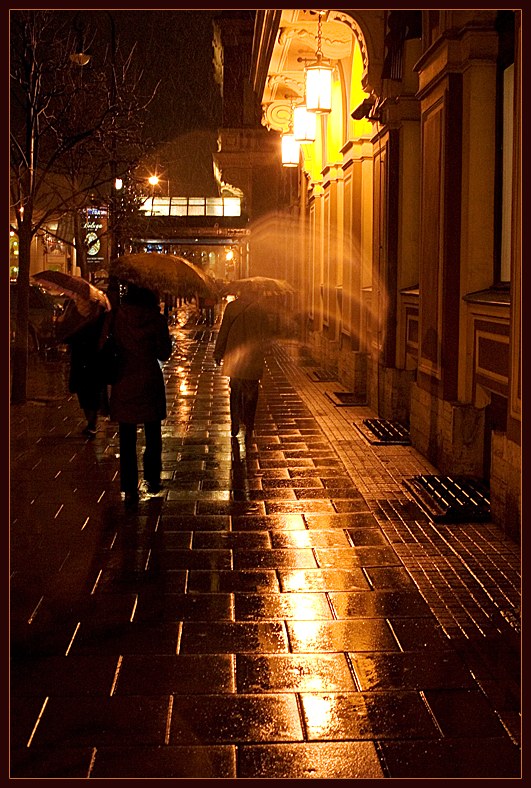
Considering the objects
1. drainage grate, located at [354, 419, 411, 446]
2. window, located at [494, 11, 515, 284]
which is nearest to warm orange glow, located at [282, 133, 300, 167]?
drainage grate, located at [354, 419, 411, 446]

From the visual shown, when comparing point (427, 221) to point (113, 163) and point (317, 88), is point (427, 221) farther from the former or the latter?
point (113, 163)

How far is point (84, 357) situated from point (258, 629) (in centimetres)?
678

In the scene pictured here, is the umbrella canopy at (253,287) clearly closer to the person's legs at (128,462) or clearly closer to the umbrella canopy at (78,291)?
the umbrella canopy at (78,291)

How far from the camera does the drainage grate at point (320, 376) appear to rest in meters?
18.3

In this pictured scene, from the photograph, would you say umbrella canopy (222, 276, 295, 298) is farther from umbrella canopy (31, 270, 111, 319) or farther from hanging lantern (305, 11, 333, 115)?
hanging lantern (305, 11, 333, 115)

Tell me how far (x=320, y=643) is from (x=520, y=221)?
10.5ft

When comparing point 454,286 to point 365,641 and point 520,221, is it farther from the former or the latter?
point 365,641

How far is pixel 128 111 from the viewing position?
22.0 metres

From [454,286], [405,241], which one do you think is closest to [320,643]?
[454,286]

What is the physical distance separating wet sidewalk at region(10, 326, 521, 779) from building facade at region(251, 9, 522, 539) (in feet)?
3.12

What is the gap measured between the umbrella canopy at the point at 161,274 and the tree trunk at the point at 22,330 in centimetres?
585

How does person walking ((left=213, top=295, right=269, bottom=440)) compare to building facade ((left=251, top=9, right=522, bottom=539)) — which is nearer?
building facade ((left=251, top=9, right=522, bottom=539))

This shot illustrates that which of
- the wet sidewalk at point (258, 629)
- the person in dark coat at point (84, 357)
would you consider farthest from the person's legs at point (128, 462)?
the person in dark coat at point (84, 357)

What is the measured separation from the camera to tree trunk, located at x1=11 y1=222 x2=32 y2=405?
14727mm
